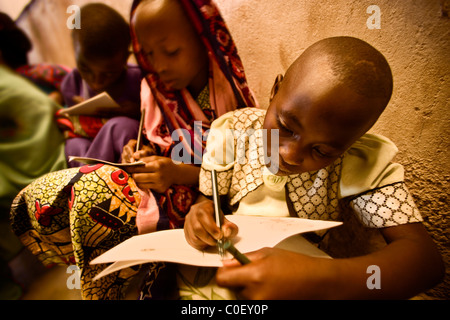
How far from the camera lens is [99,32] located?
2.77 feet

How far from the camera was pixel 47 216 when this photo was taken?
1.94 ft

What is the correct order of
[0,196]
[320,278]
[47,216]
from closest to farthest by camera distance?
[320,278], [47,216], [0,196]

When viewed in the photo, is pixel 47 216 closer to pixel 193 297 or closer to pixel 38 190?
pixel 38 190

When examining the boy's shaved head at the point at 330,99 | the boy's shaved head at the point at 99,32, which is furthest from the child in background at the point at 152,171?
the boy's shaved head at the point at 330,99

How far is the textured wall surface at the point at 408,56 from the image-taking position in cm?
51

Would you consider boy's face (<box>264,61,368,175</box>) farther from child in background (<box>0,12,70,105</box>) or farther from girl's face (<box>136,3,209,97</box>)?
child in background (<box>0,12,70,105</box>)

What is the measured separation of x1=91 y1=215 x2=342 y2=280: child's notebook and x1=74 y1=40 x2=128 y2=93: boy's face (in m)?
0.75

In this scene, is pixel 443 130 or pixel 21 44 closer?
pixel 443 130

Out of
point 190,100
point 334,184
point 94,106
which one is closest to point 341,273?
point 334,184

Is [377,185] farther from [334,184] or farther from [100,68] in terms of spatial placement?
[100,68]

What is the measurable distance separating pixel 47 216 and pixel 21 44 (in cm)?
125

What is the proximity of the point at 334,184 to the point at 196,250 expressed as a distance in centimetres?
36
